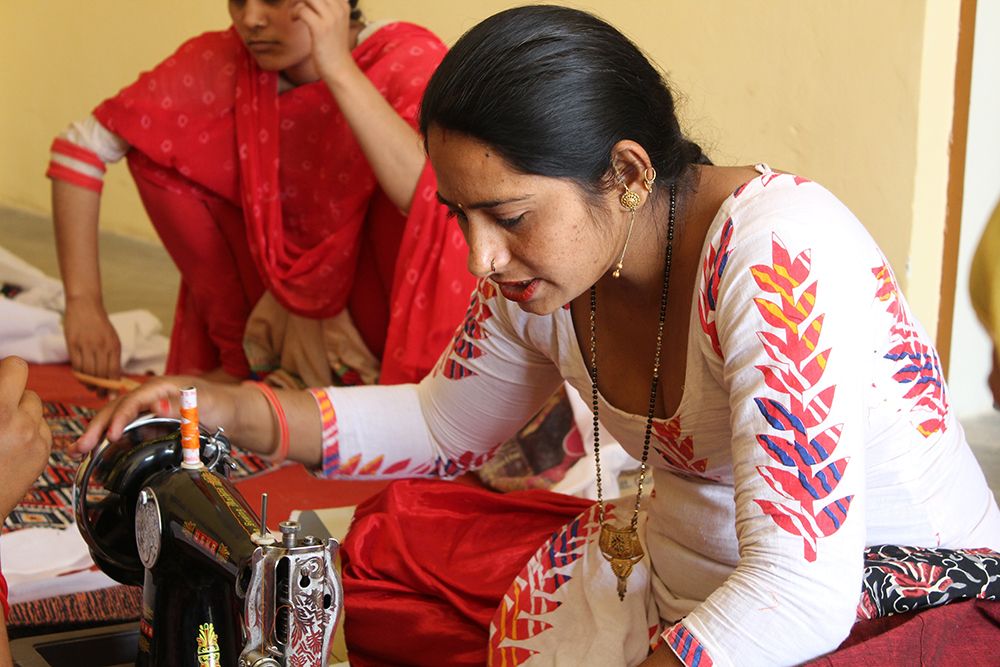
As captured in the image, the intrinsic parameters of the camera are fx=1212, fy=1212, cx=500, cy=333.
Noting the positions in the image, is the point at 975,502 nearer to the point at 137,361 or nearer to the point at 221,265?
the point at 221,265

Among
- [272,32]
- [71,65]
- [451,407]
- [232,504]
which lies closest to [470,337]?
[451,407]

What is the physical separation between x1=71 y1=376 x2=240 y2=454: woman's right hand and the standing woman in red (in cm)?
117

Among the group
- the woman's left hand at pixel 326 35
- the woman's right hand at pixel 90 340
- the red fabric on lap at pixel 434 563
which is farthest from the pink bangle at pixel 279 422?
the woman's right hand at pixel 90 340

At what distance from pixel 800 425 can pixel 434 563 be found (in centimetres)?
66

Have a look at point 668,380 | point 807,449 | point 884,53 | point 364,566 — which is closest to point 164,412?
point 364,566

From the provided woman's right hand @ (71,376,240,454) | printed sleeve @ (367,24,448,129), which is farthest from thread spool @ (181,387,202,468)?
printed sleeve @ (367,24,448,129)

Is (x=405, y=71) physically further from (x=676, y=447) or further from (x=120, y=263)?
(x=120, y=263)

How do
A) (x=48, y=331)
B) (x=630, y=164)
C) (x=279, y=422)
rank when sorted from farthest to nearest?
(x=48, y=331) < (x=279, y=422) < (x=630, y=164)

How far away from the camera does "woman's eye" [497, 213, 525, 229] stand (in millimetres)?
1288

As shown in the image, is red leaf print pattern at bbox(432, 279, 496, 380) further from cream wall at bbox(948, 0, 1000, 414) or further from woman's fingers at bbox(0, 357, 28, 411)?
cream wall at bbox(948, 0, 1000, 414)

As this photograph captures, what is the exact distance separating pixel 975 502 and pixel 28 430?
1058mm

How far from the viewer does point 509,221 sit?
1293 millimetres

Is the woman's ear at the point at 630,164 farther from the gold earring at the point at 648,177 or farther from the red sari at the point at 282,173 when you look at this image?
the red sari at the point at 282,173

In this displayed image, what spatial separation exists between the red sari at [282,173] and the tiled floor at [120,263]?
148 cm
